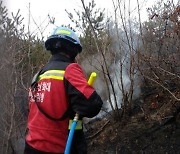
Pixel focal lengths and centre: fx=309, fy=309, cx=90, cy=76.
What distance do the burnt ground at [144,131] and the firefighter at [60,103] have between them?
3862 millimetres

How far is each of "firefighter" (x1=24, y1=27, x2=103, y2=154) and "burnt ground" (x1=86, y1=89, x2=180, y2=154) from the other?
386 cm

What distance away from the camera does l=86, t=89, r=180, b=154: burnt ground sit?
607 cm

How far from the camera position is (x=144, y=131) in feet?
21.6

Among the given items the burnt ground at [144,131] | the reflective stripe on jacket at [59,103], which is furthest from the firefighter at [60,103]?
the burnt ground at [144,131]

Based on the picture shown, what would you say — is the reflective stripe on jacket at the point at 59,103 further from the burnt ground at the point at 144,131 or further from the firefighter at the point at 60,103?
the burnt ground at the point at 144,131

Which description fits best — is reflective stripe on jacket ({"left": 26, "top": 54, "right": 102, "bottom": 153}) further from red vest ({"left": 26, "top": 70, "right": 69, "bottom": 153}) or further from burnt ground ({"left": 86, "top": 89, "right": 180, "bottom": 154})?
burnt ground ({"left": 86, "top": 89, "right": 180, "bottom": 154})

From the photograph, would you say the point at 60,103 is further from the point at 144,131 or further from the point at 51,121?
the point at 144,131

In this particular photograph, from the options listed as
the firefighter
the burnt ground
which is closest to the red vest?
the firefighter

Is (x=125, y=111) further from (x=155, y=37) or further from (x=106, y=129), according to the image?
(x=155, y=37)

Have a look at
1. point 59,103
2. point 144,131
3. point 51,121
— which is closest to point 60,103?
point 59,103

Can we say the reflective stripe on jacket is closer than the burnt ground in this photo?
Yes

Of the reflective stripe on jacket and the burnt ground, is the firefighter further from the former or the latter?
the burnt ground

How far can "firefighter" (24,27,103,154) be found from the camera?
236 centimetres

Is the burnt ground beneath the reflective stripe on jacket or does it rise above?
beneath
